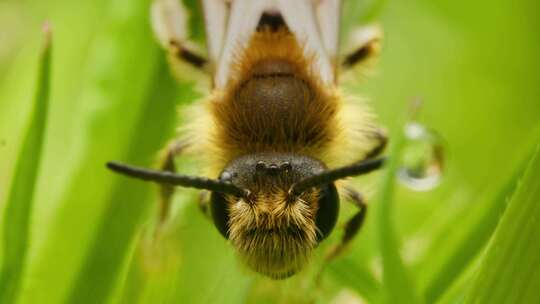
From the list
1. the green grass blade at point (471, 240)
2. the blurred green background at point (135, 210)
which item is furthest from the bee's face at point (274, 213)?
the green grass blade at point (471, 240)

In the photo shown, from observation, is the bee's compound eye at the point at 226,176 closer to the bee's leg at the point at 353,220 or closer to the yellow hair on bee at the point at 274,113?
the yellow hair on bee at the point at 274,113

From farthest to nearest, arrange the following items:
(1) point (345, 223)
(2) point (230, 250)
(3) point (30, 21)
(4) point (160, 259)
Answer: (3) point (30, 21)
(1) point (345, 223)
(2) point (230, 250)
(4) point (160, 259)

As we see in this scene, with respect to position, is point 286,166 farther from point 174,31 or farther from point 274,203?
point 174,31

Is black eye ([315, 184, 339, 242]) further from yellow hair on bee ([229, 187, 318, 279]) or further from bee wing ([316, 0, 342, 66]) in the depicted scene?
bee wing ([316, 0, 342, 66])

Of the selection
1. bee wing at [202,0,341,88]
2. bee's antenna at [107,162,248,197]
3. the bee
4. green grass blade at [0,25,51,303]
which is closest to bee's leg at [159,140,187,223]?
the bee

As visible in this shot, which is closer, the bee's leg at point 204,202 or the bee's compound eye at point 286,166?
the bee's compound eye at point 286,166

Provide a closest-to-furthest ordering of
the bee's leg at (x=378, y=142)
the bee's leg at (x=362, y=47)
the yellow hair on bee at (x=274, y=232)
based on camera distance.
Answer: the yellow hair on bee at (x=274, y=232) < the bee's leg at (x=378, y=142) < the bee's leg at (x=362, y=47)

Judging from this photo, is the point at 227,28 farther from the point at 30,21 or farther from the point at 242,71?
the point at 30,21

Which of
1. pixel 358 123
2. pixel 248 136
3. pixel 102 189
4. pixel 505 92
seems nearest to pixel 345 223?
pixel 358 123

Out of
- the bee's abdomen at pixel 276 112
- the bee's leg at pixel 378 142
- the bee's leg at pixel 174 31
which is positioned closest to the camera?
the bee's abdomen at pixel 276 112
